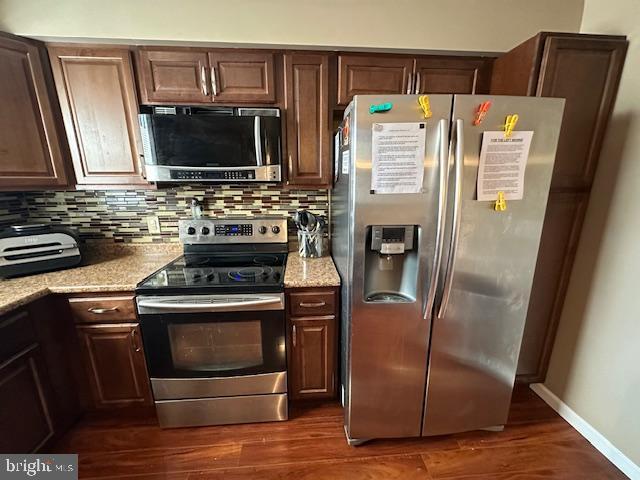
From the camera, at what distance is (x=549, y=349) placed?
1.69 m

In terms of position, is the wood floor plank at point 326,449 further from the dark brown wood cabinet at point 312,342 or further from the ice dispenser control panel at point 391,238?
the ice dispenser control panel at point 391,238

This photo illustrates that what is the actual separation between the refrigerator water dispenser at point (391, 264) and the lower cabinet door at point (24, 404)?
1657 millimetres

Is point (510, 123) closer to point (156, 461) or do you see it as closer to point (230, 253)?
point (230, 253)

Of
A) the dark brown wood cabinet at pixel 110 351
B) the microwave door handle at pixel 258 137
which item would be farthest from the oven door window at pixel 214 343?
the microwave door handle at pixel 258 137

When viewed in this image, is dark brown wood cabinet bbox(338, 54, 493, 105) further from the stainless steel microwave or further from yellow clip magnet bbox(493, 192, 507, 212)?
yellow clip magnet bbox(493, 192, 507, 212)

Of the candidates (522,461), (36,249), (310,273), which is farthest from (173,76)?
(522,461)

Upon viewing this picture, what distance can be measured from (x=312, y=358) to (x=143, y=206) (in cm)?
157

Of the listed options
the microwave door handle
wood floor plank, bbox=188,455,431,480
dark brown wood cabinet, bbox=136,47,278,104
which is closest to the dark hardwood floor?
wood floor plank, bbox=188,455,431,480

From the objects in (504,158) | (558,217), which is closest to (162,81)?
(504,158)

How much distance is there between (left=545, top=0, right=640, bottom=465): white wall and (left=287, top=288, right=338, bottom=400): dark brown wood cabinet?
1.44 m

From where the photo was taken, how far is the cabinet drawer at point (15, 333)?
116cm

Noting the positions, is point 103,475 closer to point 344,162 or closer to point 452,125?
point 344,162

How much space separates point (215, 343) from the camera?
4.79ft

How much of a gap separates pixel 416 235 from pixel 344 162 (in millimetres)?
504
